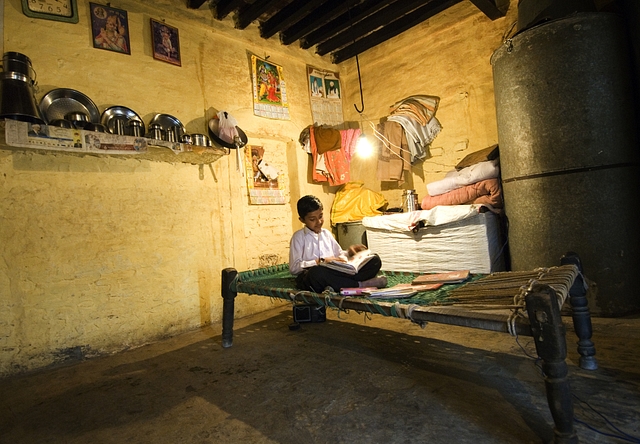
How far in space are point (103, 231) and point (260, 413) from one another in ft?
9.10

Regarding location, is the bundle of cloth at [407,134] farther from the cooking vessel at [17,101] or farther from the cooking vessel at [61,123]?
the cooking vessel at [17,101]

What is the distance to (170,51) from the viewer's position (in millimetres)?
4410

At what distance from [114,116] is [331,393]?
3636 mm

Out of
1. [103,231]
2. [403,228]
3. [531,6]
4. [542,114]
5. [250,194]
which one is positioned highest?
[531,6]

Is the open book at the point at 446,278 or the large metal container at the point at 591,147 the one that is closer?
the open book at the point at 446,278

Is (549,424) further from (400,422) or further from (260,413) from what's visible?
(260,413)

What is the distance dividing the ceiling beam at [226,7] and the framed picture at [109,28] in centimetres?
130

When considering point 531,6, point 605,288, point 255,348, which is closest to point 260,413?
point 255,348

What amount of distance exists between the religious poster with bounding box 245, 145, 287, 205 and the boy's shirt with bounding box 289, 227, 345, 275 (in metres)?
1.98

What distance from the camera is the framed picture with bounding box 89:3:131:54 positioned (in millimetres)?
3844

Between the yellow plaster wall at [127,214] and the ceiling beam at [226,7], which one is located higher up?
the ceiling beam at [226,7]

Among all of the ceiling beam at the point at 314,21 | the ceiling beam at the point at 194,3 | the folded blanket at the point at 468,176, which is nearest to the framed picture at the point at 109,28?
the ceiling beam at the point at 194,3

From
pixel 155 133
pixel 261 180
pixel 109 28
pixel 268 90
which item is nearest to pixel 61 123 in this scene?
pixel 155 133

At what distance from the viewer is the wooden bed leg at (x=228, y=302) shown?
330 centimetres
